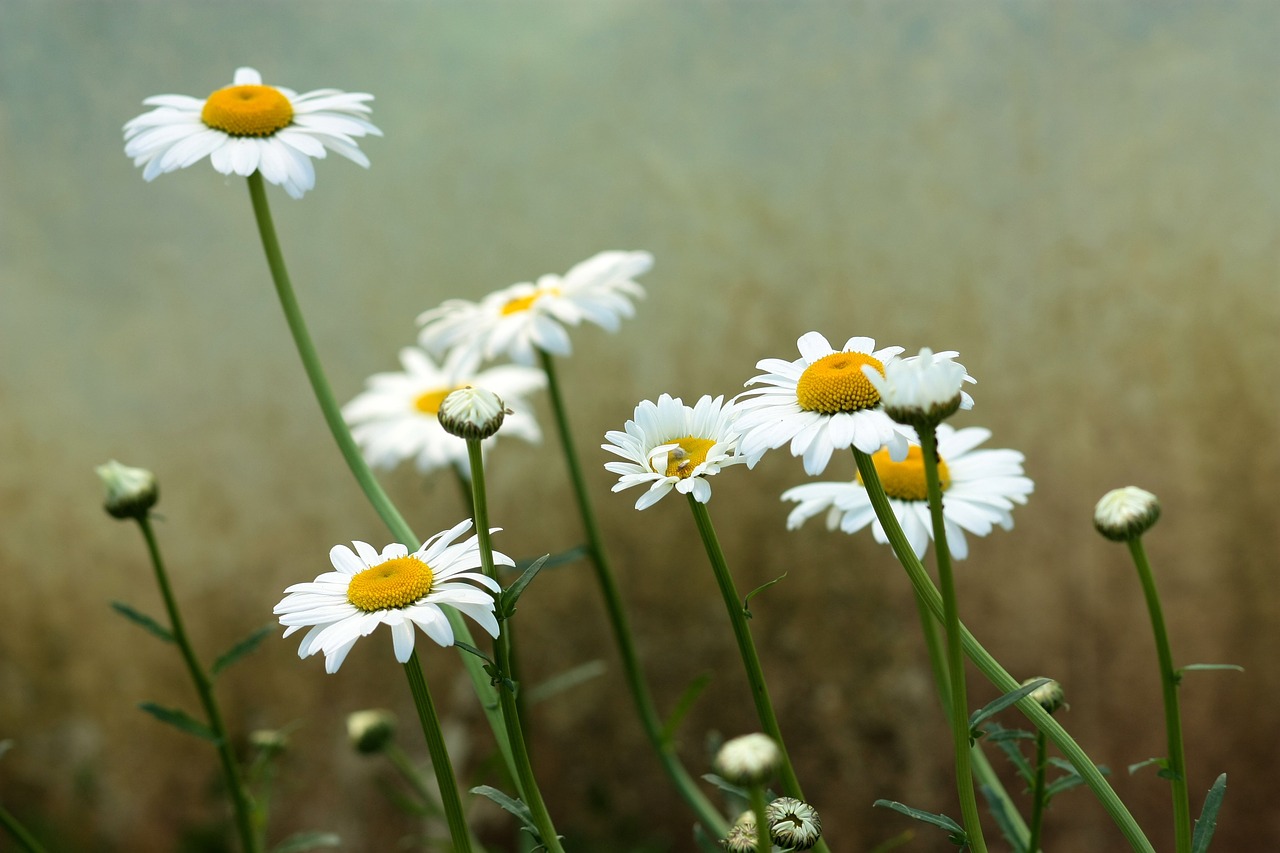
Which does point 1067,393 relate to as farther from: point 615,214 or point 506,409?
point 506,409

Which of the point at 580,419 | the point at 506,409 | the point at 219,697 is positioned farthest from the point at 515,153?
the point at 506,409

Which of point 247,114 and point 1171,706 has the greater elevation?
point 247,114

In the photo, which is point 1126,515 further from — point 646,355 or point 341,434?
point 646,355

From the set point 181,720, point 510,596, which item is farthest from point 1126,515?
point 181,720

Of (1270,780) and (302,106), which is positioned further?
(1270,780)

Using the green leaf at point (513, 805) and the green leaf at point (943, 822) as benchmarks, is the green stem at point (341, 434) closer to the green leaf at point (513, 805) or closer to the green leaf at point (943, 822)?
the green leaf at point (513, 805)

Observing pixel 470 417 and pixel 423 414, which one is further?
pixel 423 414

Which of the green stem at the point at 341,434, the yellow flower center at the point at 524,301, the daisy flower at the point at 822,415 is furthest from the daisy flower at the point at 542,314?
the daisy flower at the point at 822,415
